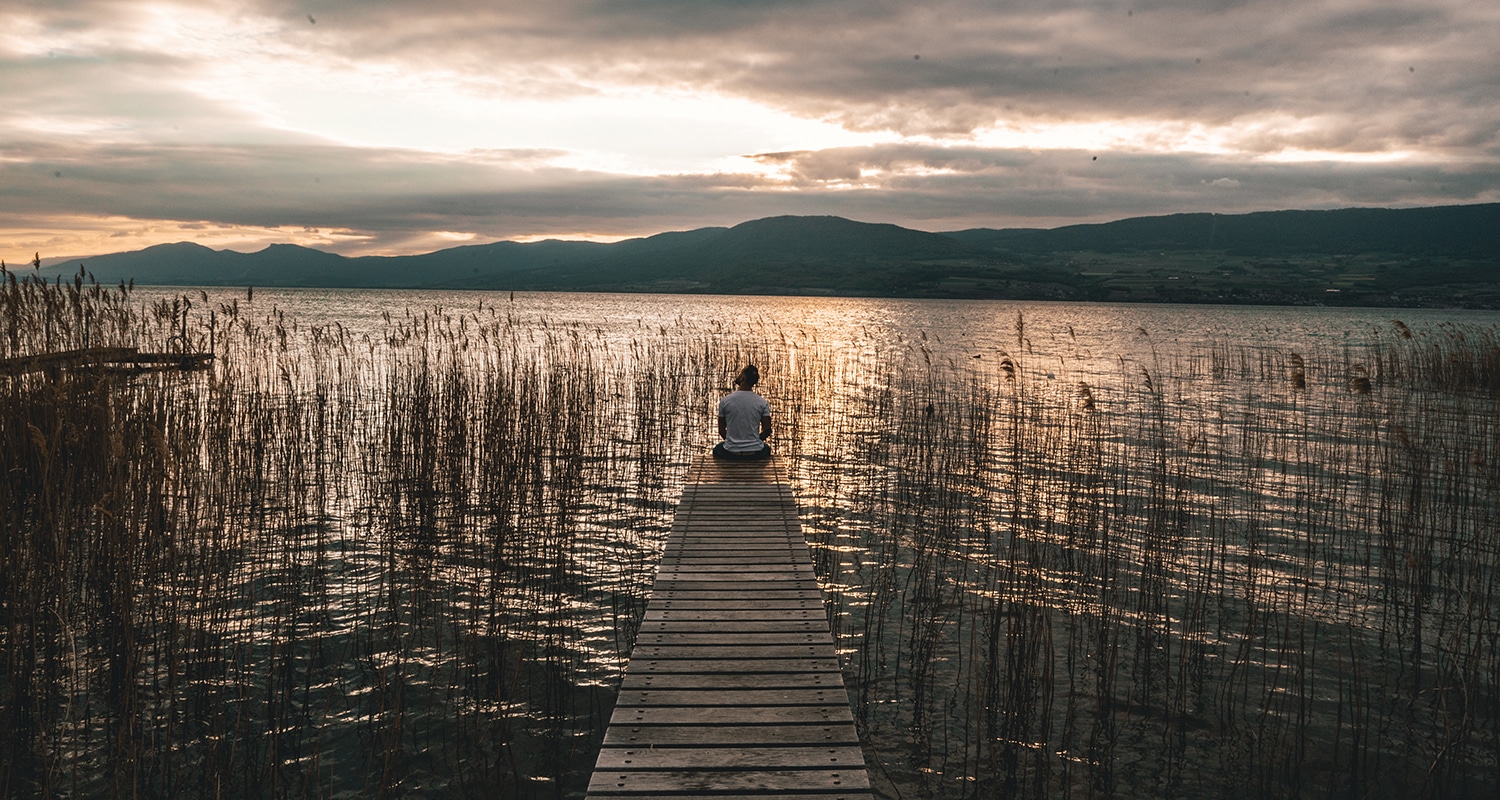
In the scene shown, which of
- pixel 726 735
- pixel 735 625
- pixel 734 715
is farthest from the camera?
pixel 735 625

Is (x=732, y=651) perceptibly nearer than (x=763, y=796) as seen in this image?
No

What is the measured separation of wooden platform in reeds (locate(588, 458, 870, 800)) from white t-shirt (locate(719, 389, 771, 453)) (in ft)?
10.9

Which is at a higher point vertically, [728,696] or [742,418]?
[742,418]

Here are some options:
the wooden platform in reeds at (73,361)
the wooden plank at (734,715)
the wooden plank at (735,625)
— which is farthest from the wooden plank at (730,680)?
the wooden platform in reeds at (73,361)

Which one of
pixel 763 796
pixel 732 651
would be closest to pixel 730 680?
pixel 732 651

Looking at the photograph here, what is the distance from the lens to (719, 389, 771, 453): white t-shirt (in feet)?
36.0

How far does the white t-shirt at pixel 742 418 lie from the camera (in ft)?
36.0

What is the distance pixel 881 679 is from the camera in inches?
247

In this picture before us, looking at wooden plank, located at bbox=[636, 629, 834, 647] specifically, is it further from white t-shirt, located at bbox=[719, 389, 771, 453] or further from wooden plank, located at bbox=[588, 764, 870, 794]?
white t-shirt, located at bbox=[719, 389, 771, 453]

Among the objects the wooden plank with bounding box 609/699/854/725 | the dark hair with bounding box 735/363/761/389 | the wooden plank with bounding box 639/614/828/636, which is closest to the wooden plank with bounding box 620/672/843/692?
the wooden plank with bounding box 609/699/854/725

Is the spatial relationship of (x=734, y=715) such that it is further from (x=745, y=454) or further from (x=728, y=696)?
(x=745, y=454)

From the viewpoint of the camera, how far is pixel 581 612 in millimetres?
7391

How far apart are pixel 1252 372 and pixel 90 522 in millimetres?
34281

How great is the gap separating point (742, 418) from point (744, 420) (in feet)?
0.15
